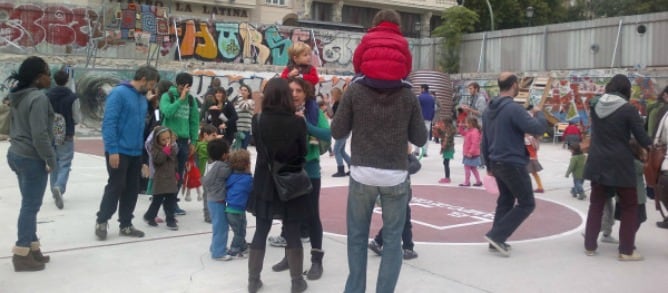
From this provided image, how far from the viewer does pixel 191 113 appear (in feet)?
26.8

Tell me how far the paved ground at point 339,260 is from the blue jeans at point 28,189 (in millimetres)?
365

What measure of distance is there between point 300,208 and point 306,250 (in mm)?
1505

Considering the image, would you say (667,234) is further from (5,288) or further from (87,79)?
(87,79)

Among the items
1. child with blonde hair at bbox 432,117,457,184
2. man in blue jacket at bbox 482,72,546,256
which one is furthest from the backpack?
child with blonde hair at bbox 432,117,457,184

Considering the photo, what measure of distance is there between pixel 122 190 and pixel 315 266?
8.21 feet

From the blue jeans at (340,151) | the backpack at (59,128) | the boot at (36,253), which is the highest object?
the backpack at (59,128)

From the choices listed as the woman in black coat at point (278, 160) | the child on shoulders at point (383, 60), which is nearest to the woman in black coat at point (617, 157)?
the child on shoulders at point (383, 60)

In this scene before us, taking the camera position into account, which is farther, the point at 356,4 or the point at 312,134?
the point at 356,4

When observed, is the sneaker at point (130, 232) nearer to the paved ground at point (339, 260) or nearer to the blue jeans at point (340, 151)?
the paved ground at point (339, 260)

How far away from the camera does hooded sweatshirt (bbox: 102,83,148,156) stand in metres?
6.68

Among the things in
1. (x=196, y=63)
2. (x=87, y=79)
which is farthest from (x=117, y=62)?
(x=196, y=63)

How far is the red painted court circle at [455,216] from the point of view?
7660 millimetres

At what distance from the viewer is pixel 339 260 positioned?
6379mm

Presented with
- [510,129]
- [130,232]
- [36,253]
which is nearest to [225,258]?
[130,232]
